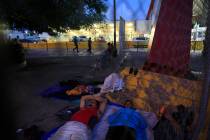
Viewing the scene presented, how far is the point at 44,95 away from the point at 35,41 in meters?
18.9

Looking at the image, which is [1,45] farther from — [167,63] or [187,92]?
[167,63]

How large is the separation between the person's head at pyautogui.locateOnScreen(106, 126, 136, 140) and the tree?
487cm

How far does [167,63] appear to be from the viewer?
6.93 metres

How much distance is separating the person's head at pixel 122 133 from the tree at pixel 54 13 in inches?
192

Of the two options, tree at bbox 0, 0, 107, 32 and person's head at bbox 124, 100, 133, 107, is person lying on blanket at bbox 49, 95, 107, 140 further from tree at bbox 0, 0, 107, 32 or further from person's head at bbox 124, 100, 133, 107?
tree at bbox 0, 0, 107, 32

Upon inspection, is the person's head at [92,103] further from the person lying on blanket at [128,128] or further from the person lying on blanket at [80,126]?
the person lying on blanket at [128,128]

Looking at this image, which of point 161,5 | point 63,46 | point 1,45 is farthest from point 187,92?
point 63,46

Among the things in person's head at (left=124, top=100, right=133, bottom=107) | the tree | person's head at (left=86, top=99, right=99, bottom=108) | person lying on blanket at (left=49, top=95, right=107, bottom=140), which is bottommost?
person's head at (left=124, top=100, right=133, bottom=107)

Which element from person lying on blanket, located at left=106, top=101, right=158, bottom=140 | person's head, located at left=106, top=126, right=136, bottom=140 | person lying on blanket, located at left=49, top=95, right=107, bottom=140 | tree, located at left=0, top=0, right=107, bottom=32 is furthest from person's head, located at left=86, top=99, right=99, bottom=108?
tree, located at left=0, top=0, right=107, bottom=32

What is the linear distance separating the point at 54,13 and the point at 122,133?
26.5ft

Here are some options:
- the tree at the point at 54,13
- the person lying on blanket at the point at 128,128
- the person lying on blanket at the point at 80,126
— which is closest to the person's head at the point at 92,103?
the person lying on blanket at the point at 80,126

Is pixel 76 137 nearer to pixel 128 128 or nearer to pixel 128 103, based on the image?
pixel 128 128

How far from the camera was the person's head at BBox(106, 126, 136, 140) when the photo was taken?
328 cm

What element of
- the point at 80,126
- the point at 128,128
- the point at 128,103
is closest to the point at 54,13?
the point at 128,103
